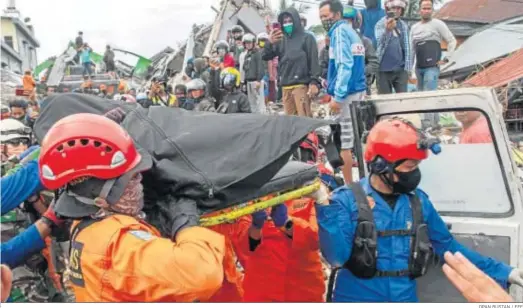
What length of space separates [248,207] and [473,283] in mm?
1003

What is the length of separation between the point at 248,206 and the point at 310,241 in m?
1.14

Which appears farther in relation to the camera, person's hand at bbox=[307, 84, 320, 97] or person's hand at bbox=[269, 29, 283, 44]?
person's hand at bbox=[269, 29, 283, 44]

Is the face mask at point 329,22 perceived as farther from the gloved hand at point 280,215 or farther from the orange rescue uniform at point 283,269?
the gloved hand at point 280,215

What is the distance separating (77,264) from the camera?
7.53 ft

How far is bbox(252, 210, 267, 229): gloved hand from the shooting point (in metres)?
3.56

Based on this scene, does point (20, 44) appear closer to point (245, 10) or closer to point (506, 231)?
point (245, 10)

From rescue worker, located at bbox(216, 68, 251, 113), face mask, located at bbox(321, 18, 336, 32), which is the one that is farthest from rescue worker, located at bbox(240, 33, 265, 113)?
face mask, located at bbox(321, 18, 336, 32)

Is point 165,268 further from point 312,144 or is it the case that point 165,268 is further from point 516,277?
point 312,144

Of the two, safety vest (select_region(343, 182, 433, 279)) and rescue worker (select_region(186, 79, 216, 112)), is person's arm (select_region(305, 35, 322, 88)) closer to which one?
rescue worker (select_region(186, 79, 216, 112))

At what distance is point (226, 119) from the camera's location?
9.18 feet

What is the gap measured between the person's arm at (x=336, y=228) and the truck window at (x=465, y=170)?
832 millimetres

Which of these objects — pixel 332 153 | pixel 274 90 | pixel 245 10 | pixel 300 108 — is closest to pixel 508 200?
pixel 332 153

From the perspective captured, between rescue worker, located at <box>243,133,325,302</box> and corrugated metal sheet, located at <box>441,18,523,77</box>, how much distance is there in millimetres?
13073

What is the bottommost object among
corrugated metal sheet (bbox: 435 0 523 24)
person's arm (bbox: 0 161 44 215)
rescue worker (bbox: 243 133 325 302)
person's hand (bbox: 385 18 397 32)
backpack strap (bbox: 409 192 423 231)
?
rescue worker (bbox: 243 133 325 302)
